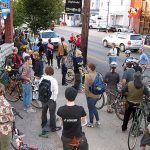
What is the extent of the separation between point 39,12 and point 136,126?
58.2 feet

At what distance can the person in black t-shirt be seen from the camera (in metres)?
6.09

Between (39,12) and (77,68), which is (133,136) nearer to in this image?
(77,68)

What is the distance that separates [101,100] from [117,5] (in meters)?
50.4

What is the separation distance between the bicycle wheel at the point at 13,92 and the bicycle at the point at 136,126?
448cm

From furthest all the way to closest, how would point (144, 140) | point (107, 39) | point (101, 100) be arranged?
point (107, 39) → point (101, 100) → point (144, 140)

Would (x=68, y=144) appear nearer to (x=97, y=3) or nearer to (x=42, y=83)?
(x=42, y=83)

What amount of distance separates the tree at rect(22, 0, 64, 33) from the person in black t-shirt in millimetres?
19094

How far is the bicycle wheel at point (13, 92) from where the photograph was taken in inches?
460

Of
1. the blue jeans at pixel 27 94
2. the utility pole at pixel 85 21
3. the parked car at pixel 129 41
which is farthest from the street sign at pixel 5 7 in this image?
the parked car at pixel 129 41

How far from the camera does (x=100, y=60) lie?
2345 cm

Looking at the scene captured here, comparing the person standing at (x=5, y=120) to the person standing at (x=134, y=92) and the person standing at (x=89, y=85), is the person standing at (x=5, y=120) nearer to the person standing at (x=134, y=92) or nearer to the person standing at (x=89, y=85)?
the person standing at (x=89, y=85)

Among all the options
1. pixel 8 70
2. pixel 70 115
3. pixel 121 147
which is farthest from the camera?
pixel 8 70

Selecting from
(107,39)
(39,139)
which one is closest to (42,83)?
(39,139)

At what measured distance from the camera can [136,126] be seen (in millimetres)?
8484
